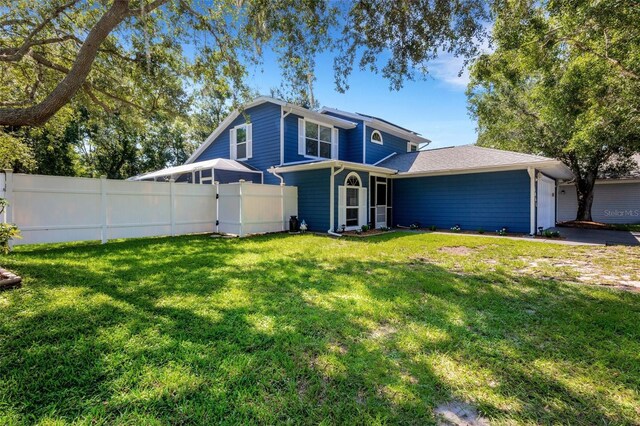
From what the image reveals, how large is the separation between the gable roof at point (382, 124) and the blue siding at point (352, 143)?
0.24 meters

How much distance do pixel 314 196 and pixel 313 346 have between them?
889cm

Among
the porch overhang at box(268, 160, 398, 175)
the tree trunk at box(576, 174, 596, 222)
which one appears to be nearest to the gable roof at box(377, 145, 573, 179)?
the porch overhang at box(268, 160, 398, 175)

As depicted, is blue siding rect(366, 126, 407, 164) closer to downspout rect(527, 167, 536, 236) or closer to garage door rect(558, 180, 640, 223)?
downspout rect(527, 167, 536, 236)

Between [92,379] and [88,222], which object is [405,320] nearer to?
A: [92,379]

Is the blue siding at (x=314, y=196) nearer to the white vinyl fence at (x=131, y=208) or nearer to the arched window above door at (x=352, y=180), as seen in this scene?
the white vinyl fence at (x=131, y=208)

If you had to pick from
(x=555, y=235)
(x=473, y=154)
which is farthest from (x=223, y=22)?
(x=555, y=235)

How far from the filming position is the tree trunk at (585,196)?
49.4ft

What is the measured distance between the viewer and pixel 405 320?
3281 mm

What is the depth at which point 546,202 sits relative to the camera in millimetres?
12102

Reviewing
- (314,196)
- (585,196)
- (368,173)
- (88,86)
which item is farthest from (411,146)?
(88,86)

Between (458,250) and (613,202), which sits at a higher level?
(613,202)

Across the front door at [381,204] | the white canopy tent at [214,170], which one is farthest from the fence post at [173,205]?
the front door at [381,204]

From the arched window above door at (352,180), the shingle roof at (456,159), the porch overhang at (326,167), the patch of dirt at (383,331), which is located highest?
the shingle roof at (456,159)

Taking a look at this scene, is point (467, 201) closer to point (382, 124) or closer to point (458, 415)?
point (382, 124)
